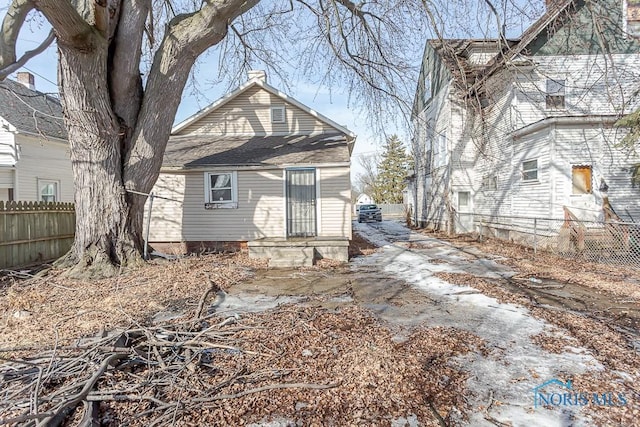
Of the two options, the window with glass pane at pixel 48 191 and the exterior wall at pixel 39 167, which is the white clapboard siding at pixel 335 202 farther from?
the window with glass pane at pixel 48 191

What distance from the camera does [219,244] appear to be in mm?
11117

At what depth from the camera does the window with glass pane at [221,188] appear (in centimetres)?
1112

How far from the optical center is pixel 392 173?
4162 centimetres

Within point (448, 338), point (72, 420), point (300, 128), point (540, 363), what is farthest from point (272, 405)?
point (300, 128)

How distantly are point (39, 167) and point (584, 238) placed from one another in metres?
20.9

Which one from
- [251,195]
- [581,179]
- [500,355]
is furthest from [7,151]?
[581,179]

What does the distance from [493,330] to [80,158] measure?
8.77 meters

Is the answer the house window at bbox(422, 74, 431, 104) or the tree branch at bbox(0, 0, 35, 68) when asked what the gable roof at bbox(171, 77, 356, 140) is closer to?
the tree branch at bbox(0, 0, 35, 68)

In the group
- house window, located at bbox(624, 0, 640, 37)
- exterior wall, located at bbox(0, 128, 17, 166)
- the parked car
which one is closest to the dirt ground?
exterior wall, located at bbox(0, 128, 17, 166)

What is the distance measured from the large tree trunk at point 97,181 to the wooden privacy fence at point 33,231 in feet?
5.03

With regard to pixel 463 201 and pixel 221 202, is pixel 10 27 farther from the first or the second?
pixel 463 201

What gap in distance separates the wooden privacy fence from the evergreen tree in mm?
35056

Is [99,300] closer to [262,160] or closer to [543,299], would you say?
[262,160]

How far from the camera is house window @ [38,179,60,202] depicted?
1480cm
